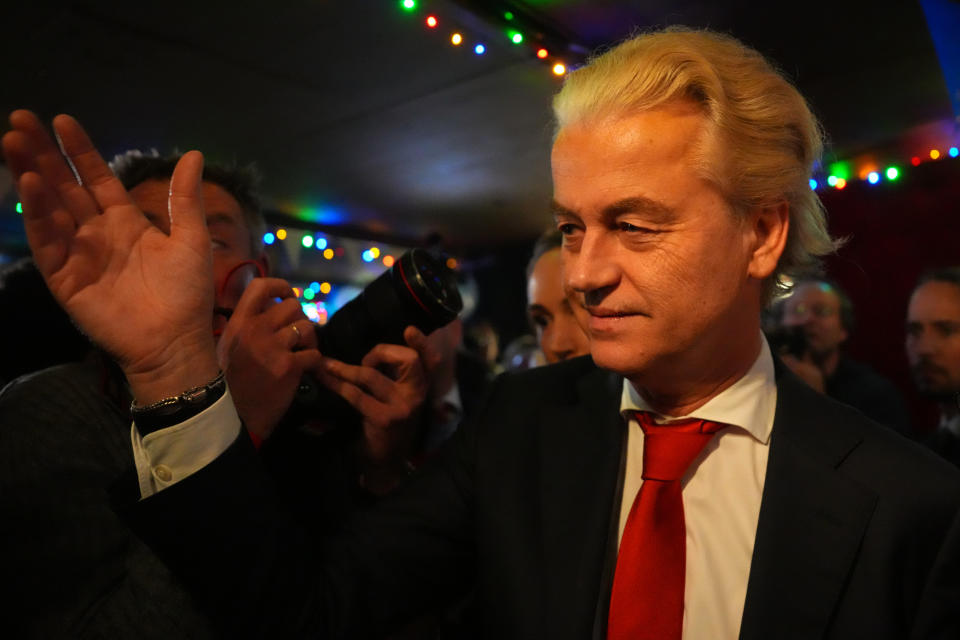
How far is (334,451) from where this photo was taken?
4.78ft

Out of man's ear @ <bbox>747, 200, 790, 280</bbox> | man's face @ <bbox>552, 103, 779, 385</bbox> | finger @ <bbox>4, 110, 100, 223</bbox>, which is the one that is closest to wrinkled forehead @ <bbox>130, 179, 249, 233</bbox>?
finger @ <bbox>4, 110, 100, 223</bbox>

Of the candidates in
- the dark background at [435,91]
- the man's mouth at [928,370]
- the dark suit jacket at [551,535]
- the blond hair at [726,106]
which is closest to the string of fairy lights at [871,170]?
the dark background at [435,91]

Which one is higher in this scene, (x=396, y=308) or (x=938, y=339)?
(x=396, y=308)

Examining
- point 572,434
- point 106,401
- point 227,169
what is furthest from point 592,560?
point 227,169

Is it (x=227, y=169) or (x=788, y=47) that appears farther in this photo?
(x=788, y=47)

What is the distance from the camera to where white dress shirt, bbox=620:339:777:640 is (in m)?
1.08

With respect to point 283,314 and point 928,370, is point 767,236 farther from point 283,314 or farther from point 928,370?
point 928,370

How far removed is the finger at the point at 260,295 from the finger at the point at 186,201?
0.28 metres

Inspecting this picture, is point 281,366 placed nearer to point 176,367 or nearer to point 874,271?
point 176,367

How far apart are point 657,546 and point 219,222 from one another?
3.70ft

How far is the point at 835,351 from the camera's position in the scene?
3.29m

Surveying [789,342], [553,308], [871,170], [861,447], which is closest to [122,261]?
[861,447]

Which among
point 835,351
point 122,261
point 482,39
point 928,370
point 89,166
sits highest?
point 482,39

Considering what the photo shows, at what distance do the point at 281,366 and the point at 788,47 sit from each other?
9.79 feet
